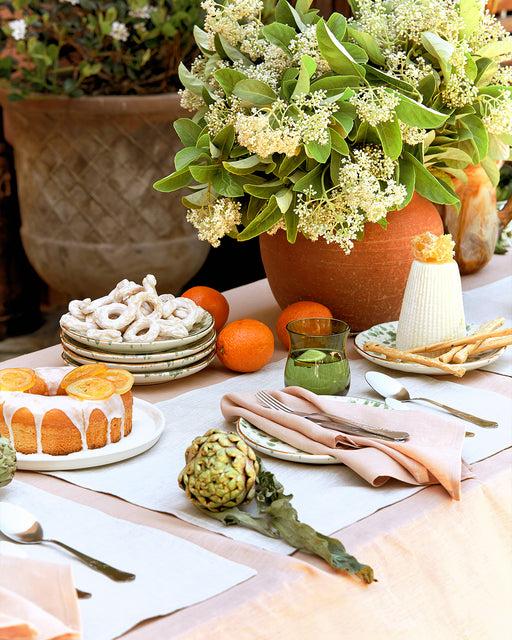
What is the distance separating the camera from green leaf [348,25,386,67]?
117 centimetres

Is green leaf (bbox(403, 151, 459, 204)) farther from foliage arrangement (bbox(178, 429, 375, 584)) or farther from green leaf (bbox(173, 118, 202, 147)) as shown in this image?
foliage arrangement (bbox(178, 429, 375, 584))

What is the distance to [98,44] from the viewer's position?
2648mm

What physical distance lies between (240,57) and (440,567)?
33.6 inches

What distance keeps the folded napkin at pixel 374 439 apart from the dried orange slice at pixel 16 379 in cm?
24

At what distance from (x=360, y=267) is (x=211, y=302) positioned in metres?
0.25

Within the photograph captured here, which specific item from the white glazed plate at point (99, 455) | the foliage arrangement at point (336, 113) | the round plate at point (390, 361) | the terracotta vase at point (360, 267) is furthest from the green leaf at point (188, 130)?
the white glazed plate at point (99, 455)

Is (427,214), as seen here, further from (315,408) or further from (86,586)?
(86,586)

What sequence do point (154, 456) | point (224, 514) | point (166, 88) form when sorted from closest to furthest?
1. point (224, 514)
2. point (154, 456)
3. point (166, 88)

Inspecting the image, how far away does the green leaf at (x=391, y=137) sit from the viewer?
1154 mm

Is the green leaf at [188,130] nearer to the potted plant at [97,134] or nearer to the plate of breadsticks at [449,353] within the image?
the plate of breadsticks at [449,353]

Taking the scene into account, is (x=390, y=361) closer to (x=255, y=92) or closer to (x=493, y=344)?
(x=493, y=344)

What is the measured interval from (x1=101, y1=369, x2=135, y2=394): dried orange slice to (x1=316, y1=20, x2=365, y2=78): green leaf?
55 centimetres

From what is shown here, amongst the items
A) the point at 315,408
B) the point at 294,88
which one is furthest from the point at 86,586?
the point at 294,88

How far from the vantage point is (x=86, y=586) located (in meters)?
0.67
